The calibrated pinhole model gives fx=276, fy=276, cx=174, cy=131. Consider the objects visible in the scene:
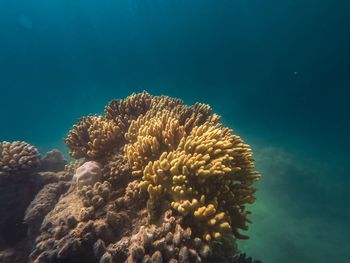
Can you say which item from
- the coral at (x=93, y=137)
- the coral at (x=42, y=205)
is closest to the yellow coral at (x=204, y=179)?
the coral at (x=93, y=137)

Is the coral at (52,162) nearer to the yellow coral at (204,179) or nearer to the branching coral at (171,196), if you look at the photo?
the branching coral at (171,196)

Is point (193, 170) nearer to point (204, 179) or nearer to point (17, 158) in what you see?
point (204, 179)

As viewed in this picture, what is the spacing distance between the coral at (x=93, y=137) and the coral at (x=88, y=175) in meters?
0.50

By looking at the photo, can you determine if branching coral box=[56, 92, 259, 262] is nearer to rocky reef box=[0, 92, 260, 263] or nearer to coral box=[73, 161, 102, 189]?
rocky reef box=[0, 92, 260, 263]

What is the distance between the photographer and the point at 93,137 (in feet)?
18.0

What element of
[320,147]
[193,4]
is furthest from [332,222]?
[193,4]

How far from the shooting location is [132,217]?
4086 mm

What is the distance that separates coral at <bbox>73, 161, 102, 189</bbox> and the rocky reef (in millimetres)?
16

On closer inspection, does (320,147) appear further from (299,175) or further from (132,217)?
(132,217)

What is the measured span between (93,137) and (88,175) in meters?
1.04

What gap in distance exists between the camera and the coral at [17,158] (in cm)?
592

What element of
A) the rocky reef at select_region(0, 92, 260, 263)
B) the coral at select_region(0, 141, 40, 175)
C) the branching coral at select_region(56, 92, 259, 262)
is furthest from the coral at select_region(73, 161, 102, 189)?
the coral at select_region(0, 141, 40, 175)

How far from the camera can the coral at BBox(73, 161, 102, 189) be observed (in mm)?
4637

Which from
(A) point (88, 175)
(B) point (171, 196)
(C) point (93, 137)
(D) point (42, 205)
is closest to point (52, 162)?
(D) point (42, 205)
